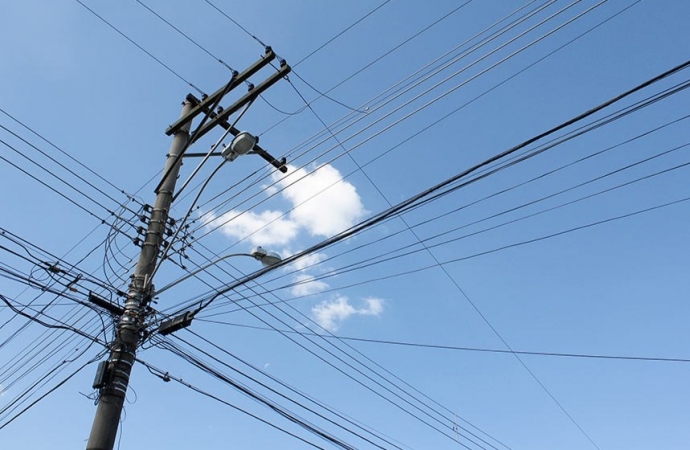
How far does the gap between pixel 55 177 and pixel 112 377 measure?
144 inches

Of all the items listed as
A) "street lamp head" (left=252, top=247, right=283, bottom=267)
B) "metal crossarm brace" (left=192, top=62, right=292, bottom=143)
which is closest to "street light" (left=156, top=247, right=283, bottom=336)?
"street lamp head" (left=252, top=247, right=283, bottom=267)

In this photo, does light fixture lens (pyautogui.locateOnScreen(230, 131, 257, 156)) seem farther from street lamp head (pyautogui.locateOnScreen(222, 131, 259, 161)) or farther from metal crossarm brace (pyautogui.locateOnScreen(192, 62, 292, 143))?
metal crossarm brace (pyautogui.locateOnScreen(192, 62, 292, 143))

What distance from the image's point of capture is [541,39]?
651 centimetres

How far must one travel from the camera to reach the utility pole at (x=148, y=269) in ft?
22.2

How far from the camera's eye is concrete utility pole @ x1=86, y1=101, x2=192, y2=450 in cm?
666

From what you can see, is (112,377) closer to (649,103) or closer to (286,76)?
(286,76)

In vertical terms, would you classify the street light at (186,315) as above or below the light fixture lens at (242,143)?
below

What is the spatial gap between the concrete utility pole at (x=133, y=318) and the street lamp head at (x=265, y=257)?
151 cm

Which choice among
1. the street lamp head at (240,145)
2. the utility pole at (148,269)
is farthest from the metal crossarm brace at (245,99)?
the street lamp head at (240,145)

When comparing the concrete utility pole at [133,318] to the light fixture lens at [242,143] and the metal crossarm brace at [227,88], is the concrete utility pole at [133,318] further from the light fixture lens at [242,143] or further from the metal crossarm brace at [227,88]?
the light fixture lens at [242,143]

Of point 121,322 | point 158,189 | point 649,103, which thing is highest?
point 158,189

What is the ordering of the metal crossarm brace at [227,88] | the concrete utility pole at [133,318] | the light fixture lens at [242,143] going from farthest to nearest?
the metal crossarm brace at [227,88]
the light fixture lens at [242,143]
the concrete utility pole at [133,318]

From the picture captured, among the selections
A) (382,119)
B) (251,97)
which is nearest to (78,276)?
(251,97)

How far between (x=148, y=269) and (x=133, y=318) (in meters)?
0.82
